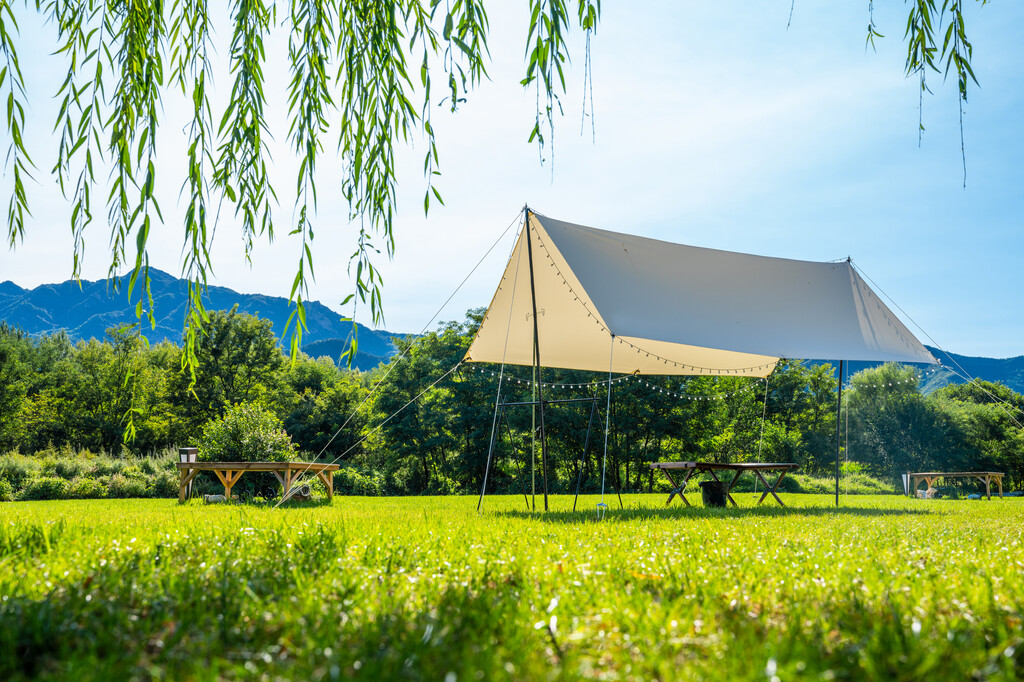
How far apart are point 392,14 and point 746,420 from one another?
23.2 metres

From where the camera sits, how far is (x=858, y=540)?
154 inches

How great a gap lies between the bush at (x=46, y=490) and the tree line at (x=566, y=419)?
618cm

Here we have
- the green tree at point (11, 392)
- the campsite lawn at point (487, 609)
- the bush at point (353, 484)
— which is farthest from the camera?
the green tree at point (11, 392)

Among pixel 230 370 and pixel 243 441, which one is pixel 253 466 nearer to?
pixel 243 441

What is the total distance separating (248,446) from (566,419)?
11.7 meters

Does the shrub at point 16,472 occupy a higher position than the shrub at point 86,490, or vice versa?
the shrub at point 16,472

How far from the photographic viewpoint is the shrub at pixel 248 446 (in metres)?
10.9

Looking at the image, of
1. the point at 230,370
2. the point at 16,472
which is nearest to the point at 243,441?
the point at 16,472

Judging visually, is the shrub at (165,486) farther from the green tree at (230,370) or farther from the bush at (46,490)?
the green tree at (230,370)

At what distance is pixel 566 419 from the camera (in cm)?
2083

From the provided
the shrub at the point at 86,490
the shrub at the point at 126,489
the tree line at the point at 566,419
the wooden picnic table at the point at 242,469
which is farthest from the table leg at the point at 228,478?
the tree line at the point at 566,419

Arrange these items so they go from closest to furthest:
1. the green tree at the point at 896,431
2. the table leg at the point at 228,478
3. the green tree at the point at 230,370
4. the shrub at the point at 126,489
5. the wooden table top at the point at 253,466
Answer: the wooden table top at the point at 253,466 < the table leg at the point at 228,478 < the shrub at the point at 126,489 < the green tree at the point at 896,431 < the green tree at the point at 230,370

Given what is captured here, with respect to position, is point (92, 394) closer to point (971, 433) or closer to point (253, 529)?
point (253, 529)

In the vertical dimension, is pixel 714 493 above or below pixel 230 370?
below
